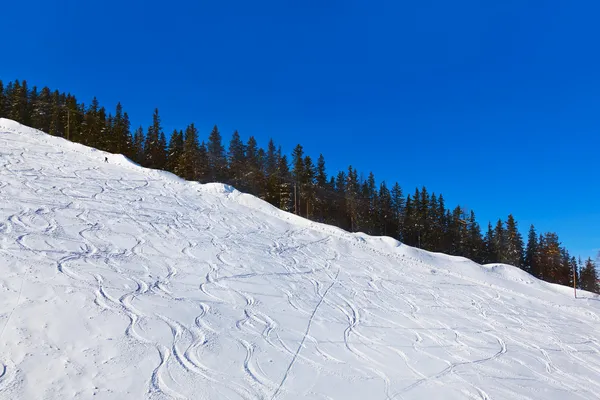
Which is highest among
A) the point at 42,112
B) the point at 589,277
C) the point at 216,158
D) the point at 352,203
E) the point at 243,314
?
the point at 42,112

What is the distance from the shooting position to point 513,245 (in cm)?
5400

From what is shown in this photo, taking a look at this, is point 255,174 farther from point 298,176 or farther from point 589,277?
point 589,277

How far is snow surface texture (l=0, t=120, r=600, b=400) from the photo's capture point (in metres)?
5.42

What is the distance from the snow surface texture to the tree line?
28.0 m

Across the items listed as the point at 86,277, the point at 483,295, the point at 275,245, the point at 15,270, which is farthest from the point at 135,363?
the point at 483,295

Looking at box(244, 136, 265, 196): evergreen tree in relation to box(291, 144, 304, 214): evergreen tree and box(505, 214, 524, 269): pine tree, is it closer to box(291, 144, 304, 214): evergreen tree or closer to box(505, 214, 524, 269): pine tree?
box(291, 144, 304, 214): evergreen tree

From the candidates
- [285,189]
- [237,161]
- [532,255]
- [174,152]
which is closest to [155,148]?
[174,152]

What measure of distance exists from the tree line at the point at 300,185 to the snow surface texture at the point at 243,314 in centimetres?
2799

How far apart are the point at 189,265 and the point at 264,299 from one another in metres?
2.98

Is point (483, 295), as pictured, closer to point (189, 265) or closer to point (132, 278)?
point (189, 265)

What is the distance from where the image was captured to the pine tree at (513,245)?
53.0 m

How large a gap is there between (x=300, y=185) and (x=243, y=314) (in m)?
36.8

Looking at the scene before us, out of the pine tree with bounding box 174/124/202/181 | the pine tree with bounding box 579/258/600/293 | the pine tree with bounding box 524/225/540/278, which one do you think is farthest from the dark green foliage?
the pine tree with bounding box 579/258/600/293

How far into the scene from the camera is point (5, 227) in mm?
Result: 10172
